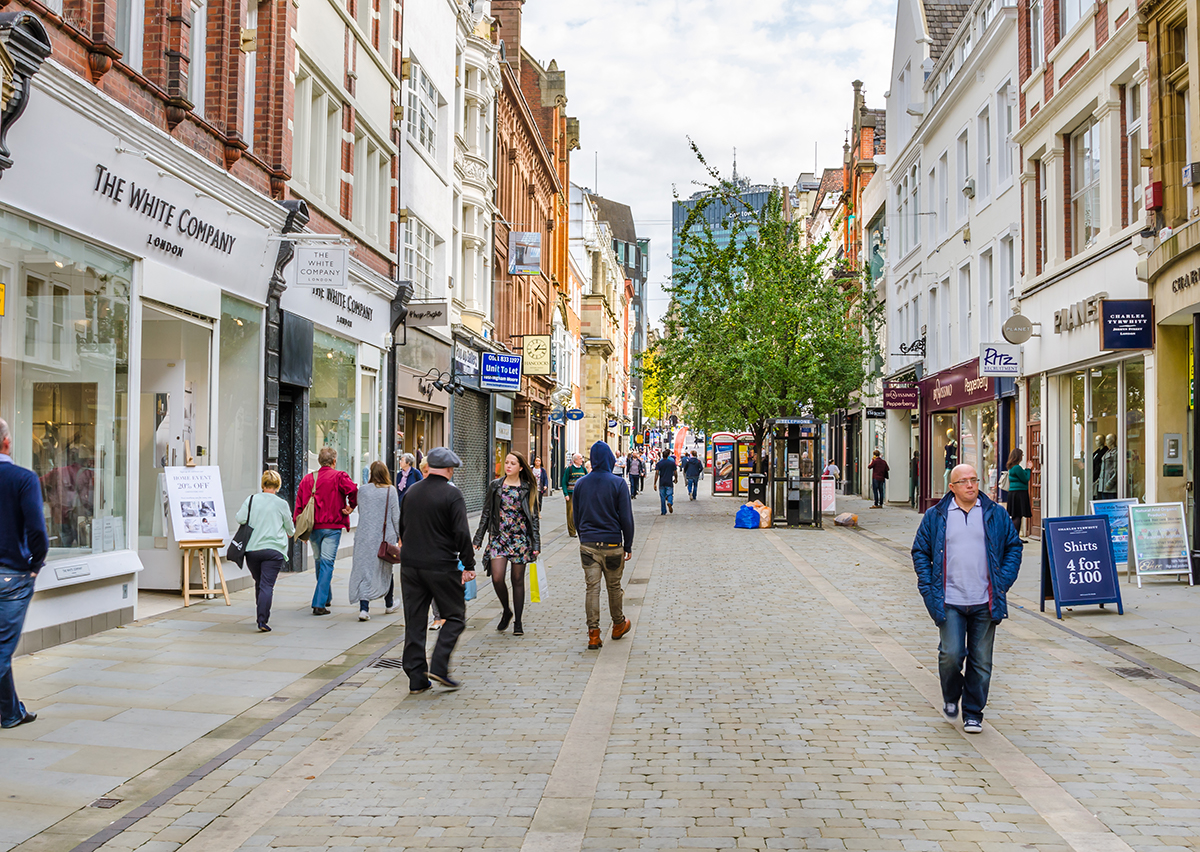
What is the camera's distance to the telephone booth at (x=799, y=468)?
82.9 ft

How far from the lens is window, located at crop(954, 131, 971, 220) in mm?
27703

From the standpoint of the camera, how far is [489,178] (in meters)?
31.2

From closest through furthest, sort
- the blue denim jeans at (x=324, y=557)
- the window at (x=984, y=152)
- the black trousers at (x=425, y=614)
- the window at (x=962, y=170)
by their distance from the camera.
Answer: the black trousers at (x=425, y=614)
the blue denim jeans at (x=324, y=557)
the window at (x=984, y=152)
the window at (x=962, y=170)

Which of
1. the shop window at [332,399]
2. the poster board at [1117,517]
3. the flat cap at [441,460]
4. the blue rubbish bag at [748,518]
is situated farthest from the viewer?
the blue rubbish bag at [748,518]

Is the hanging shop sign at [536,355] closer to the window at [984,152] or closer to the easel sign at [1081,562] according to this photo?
the window at [984,152]

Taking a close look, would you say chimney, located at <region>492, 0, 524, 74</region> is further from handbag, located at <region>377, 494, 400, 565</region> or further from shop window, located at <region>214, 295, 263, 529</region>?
handbag, located at <region>377, 494, 400, 565</region>

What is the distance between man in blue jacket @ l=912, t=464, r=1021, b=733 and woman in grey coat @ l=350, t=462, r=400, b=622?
5.56m

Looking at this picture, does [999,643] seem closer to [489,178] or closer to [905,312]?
[489,178]

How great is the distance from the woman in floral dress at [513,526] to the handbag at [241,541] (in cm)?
218

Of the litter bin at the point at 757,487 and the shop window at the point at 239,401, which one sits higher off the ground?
the shop window at the point at 239,401

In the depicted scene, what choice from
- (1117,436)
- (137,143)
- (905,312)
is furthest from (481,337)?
(137,143)

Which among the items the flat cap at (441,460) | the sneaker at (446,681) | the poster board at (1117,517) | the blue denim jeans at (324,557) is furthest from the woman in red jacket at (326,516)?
the poster board at (1117,517)

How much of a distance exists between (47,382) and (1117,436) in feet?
49.9

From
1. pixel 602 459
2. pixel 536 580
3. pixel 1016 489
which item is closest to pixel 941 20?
pixel 1016 489
